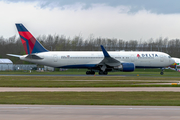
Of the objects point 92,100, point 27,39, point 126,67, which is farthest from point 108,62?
point 92,100

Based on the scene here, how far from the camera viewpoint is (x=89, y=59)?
48812 mm

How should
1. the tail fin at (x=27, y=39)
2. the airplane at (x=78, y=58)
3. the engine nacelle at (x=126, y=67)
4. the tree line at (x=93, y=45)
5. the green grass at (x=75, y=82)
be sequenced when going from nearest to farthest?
the green grass at (x=75, y=82) → the engine nacelle at (x=126, y=67) → the airplane at (x=78, y=58) → the tail fin at (x=27, y=39) → the tree line at (x=93, y=45)

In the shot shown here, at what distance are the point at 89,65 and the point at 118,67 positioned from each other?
477 cm

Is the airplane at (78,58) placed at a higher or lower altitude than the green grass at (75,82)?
higher

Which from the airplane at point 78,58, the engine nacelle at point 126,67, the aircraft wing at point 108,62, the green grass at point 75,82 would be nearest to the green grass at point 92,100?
the green grass at point 75,82

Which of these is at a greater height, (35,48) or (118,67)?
(35,48)
